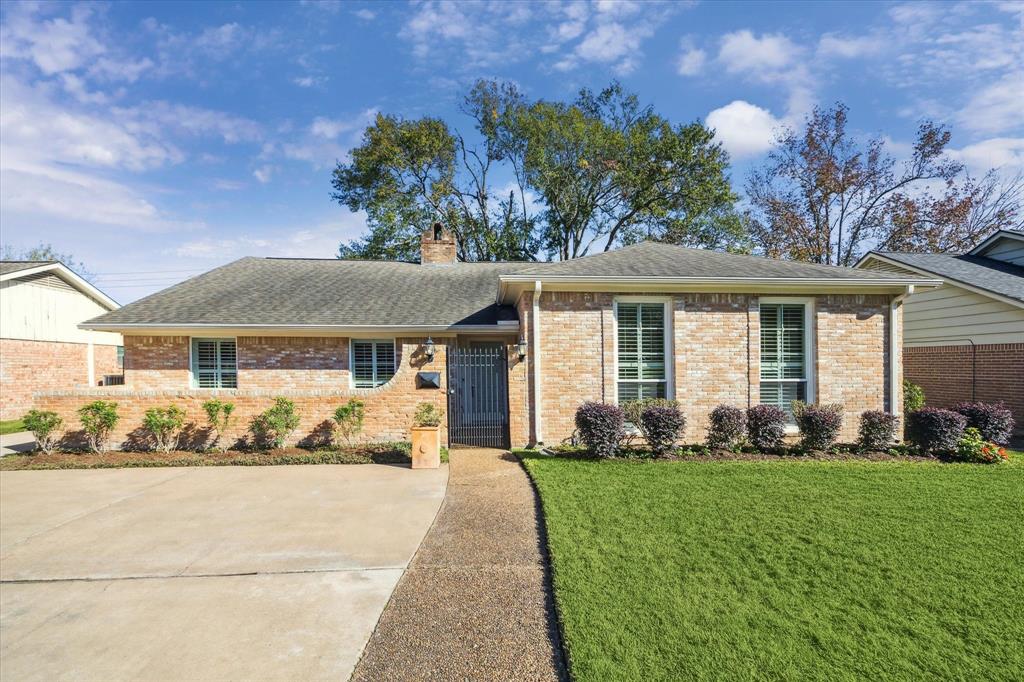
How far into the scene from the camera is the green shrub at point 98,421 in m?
9.16

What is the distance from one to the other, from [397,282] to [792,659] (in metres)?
13.0

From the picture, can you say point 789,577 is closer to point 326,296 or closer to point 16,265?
point 326,296

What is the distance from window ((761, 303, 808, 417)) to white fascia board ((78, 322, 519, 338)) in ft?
17.0

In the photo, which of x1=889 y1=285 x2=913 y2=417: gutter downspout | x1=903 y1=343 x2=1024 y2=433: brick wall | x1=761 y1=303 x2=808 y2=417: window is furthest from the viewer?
x1=903 y1=343 x2=1024 y2=433: brick wall

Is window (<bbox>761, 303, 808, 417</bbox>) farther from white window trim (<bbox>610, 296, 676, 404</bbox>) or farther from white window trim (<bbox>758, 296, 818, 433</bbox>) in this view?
white window trim (<bbox>610, 296, 676, 404</bbox>)

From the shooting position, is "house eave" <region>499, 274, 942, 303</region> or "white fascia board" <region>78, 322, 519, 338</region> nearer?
"house eave" <region>499, 274, 942, 303</region>

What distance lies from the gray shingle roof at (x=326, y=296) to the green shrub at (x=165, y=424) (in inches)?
88.5

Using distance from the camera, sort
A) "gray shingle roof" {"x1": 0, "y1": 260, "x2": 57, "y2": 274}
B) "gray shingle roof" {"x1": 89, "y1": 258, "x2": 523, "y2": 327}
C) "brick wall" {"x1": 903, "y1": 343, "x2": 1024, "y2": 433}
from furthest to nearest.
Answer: "gray shingle roof" {"x1": 0, "y1": 260, "x2": 57, "y2": 274}
"gray shingle roof" {"x1": 89, "y1": 258, "x2": 523, "y2": 327}
"brick wall" {"x1": 903, "y1": 343, "x2": 1024, "y2": 433}

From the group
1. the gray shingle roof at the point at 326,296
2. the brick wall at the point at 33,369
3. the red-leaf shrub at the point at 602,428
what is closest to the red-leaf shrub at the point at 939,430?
the red-leaf shrub at the point at 602,428

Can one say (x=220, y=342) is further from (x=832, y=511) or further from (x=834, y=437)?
(x=834, y=437)

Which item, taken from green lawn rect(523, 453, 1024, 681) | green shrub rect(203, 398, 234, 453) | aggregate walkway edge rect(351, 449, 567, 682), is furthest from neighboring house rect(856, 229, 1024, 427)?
green shrub rect(203, 398, 234, 453)

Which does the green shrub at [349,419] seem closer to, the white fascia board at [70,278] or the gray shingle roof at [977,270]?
the white fascia board at [70,278]

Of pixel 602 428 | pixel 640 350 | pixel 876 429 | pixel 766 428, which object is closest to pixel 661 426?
pixel 602 428

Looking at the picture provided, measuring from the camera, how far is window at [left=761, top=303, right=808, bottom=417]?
973 cm
